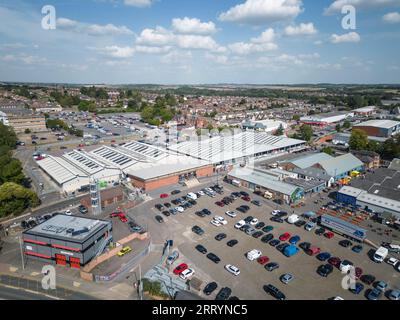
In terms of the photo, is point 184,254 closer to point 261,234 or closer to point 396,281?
point 261,234

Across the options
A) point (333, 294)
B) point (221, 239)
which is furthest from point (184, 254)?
point (333, 294)

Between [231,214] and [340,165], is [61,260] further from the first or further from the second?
[340,165]

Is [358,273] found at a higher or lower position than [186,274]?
lower

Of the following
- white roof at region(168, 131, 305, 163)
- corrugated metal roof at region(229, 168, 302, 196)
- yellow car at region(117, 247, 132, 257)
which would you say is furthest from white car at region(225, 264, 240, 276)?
white roof at region(168, 131, 305, 163)

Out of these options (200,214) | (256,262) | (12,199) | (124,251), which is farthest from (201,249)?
(12,199)
